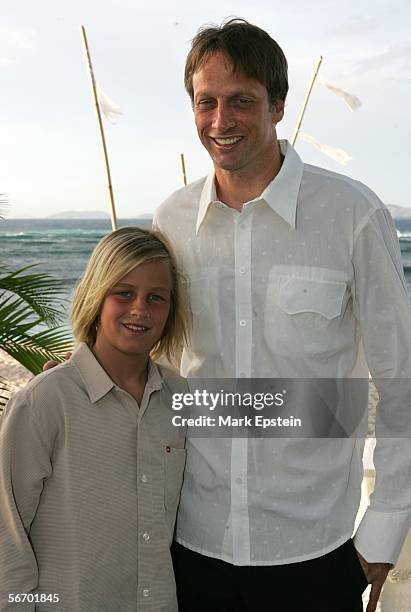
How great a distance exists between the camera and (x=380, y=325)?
5.05 feet

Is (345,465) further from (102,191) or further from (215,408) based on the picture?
(102,191)

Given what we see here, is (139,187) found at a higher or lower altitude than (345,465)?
lower

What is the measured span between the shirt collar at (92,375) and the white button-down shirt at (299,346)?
0.73ft

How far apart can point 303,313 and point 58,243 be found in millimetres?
29625

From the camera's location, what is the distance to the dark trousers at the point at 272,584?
1541mm

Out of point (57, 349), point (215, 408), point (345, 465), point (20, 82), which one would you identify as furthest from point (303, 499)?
point (20, 82)

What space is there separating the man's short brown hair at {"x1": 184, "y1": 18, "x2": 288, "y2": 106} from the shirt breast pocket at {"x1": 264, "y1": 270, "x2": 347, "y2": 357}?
410 millimetres

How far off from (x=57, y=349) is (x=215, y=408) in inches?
55.8

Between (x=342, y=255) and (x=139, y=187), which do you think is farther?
(x=139, y=187)

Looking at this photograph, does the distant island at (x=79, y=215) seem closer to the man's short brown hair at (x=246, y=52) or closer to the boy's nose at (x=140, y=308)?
the man's short brown hair at (x=246, y=52)

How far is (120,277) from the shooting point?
1.57 m

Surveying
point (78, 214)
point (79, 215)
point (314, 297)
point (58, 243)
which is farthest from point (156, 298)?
point (79, 215)

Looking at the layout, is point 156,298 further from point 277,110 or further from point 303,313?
point 277,110

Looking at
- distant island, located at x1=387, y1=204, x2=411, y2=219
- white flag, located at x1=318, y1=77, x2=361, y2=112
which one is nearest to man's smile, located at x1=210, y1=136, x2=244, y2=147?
white flag, located at x1=318, y1=77, x2=361, y2=112
